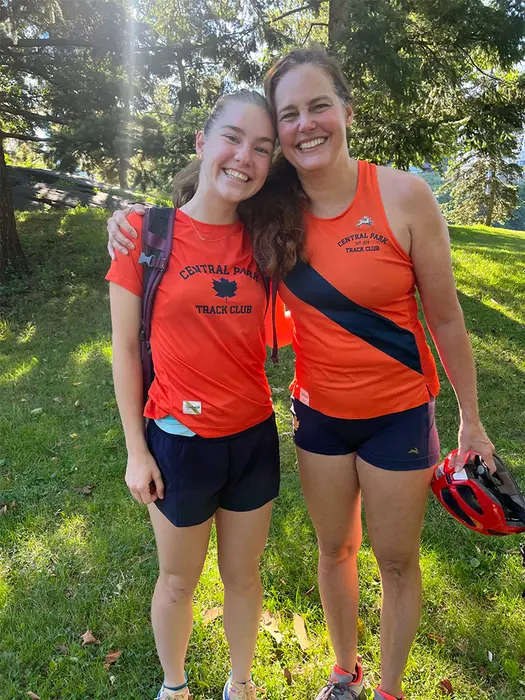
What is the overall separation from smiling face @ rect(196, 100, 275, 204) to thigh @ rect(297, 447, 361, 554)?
3.42 feet

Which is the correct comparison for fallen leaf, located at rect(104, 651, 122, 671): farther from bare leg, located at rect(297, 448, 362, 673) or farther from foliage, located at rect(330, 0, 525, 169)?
foliage, located at rect(330, 0, 525, 169)

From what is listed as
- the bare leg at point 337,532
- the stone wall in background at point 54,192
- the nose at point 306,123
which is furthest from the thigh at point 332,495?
the stone wall in background at point 54,192

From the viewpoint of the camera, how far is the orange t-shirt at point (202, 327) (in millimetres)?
1771

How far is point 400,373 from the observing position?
1895 mm

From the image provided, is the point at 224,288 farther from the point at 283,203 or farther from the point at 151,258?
the point at 283,203

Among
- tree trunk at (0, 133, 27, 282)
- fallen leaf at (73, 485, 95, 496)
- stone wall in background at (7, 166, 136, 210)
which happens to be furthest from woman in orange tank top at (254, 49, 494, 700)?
stone wall in background at (7, 166, 136, 210)

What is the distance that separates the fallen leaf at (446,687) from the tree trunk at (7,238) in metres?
8.77

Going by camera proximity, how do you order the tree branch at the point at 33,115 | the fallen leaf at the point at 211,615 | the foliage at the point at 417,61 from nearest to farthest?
the fallen leaf at the point at 211,615, the foliage at the point at 417,61, the tree branch at the point at 33,115

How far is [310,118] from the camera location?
1846mm

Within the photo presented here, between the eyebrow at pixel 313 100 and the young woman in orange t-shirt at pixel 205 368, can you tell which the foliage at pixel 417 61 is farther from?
the young woman in orange t-shirt at pixel 205 368

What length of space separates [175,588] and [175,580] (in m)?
0.04

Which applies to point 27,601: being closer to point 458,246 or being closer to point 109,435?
point 109,435

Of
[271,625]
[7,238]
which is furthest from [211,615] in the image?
[7,238]

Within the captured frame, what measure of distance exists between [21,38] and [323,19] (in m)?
6.79
